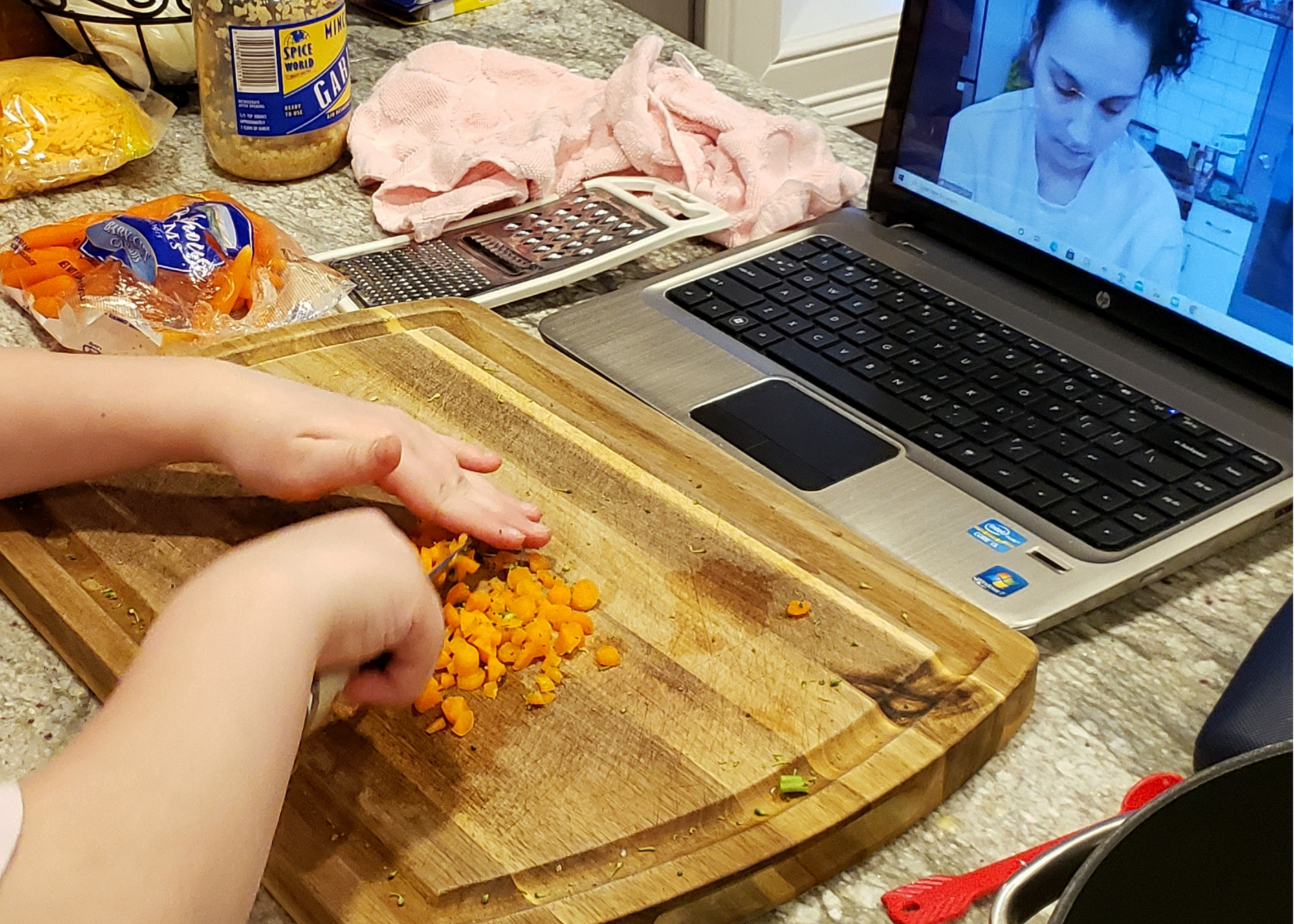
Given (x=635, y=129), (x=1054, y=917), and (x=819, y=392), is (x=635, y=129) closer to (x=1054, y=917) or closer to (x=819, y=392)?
(x=819, y=392)

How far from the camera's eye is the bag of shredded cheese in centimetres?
121

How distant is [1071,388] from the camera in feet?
2.95

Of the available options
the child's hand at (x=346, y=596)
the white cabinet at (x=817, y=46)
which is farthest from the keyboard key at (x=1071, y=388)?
the white cabinet at (x=817, y=46)

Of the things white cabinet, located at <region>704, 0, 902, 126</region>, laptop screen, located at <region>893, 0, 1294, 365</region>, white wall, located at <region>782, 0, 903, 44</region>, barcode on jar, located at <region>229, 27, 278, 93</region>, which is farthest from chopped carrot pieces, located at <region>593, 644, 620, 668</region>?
white wall, located at <region>782, 0, 903, 44</region>

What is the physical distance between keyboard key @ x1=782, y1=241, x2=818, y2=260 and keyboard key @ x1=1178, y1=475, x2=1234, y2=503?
1.25 feet

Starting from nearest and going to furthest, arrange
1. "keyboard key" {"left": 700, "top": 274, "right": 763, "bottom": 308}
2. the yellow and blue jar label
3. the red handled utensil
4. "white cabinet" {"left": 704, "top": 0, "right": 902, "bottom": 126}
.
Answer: the red handled utensil, "keyboard key" {"left": 700, "top": 274, "right": 763, "bottom": 308}, the yellow and blue jar label, "white cabinet" {"left": 704, "top": 0, "right": 902, "bottom": 126}

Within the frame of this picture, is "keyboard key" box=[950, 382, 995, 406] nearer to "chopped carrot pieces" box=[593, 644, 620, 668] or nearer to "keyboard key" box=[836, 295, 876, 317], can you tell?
"keyboard key" box=[836, 295, 876, 317]

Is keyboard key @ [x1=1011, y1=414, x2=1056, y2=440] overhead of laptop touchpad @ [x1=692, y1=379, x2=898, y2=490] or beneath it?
overhead

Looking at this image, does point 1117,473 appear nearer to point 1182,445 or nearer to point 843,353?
point 1182,445

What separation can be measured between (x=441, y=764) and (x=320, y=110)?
0.77 meters

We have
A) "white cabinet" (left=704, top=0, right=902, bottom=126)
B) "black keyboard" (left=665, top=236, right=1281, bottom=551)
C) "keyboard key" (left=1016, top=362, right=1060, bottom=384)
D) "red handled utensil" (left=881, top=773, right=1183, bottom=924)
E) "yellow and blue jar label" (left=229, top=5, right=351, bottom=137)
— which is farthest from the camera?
"white cabinet" (left=704, top=0, right=902, bottom=126)

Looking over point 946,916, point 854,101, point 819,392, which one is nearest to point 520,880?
point 946,916

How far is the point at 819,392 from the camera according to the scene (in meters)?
0.92

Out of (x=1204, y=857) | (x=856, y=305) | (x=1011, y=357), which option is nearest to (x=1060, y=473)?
(x=1011, y=357)
